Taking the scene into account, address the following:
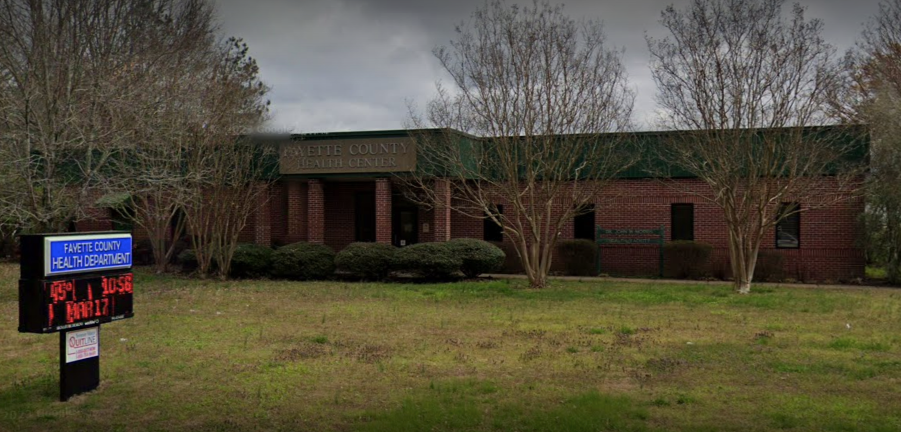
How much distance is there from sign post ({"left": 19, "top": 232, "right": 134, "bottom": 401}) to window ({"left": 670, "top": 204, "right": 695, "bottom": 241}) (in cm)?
1924

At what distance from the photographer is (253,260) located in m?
22.9

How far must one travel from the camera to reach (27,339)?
12.2 m

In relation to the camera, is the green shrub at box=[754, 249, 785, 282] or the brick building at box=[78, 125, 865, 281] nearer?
the green shrub at box=[754, 249, 785, 282]

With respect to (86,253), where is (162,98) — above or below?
above

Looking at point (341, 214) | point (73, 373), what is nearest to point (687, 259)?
point (341, 214)

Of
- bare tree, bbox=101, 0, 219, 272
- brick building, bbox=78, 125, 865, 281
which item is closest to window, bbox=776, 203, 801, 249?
brick building, bbox=78, 125, 865, 281

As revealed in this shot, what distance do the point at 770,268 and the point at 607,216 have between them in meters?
5.24

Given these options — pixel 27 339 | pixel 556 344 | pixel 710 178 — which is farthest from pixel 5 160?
pixel 710 178

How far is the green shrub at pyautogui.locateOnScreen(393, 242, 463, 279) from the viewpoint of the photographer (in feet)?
69.8

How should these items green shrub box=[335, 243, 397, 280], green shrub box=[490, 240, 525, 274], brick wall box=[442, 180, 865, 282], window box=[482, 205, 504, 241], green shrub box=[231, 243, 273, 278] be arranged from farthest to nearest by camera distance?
window box=[482, 205, 504, 241], green shrub box=[490, 240, 525, 274], green shrub box=[231, 243, 273, 278], brick wall box=[442, 180, 865, 282], green shrub box=[335, 243, 397, 280]

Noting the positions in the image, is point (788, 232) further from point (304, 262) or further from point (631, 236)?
point (304, 262)

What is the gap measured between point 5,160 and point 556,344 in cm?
1169

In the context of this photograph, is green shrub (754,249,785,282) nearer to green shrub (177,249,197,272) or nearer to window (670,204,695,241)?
window (670,204,695,241)

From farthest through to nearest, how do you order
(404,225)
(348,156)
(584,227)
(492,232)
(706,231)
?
(404,225) < (492,232) < (584,227) < (348,156) < (706,231)
